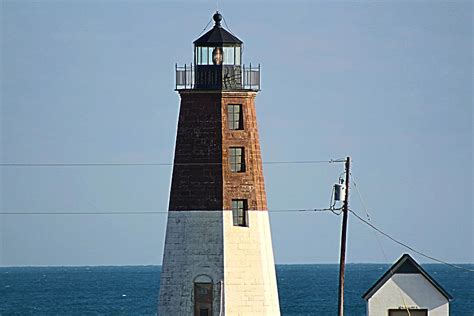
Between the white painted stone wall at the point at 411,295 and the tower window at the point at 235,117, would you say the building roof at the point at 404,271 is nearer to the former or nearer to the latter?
the white painted stone wall at the point at 411,295

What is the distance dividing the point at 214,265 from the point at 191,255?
63cm

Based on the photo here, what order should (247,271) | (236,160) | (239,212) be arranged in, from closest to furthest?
(247,271), (239,212), (236,160)

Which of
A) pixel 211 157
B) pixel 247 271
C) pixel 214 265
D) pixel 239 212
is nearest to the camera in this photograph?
pixel 214 265

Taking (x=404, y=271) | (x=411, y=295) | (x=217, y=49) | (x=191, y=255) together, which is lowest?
(x=411, y=295)

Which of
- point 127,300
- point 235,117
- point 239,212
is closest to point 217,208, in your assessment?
point 239,212

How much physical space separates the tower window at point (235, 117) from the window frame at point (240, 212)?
77.7 inches

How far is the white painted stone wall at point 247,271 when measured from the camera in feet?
129

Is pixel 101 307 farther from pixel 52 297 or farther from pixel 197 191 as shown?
pixel 197 191

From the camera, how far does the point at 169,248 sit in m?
39.8

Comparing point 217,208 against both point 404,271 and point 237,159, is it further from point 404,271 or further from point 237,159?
point 404,271

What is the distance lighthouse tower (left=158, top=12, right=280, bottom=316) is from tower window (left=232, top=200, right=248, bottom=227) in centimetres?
3

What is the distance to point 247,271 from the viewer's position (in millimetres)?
39656

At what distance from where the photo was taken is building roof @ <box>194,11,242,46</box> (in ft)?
135

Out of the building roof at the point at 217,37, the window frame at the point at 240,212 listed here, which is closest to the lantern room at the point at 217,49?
the building roof at the point at 217,37
